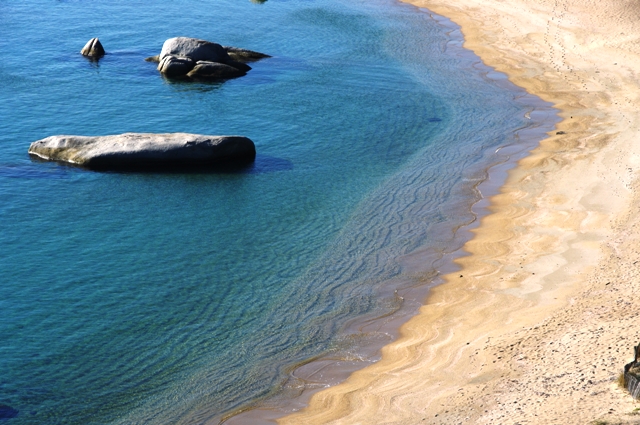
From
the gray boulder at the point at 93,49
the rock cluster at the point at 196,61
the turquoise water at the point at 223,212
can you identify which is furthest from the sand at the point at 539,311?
the gray boulder at the point at 93,49

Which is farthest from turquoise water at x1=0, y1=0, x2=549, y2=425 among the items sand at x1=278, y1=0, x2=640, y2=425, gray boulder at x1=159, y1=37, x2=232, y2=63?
gray boulder at x1=159, y1=37, x2=232, y2=63

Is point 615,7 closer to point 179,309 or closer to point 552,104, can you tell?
point 552,104

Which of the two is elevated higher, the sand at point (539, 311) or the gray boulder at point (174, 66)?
the gray boulder at point (174, 66)

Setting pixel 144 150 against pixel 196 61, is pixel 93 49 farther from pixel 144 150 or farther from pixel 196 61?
pixel 144 150

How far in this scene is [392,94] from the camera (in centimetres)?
3856

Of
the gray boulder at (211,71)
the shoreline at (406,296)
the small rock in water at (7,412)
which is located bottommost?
the small rock in water at (7,412)

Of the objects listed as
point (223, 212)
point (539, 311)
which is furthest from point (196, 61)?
point (539, 311)

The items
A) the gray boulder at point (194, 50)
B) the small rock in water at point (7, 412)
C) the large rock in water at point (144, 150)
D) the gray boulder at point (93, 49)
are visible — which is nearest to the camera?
the small rock in water at point (7, 412)

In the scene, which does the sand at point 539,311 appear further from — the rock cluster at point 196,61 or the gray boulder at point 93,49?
the gray boulder at point 93,49

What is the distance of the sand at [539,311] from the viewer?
15070mm

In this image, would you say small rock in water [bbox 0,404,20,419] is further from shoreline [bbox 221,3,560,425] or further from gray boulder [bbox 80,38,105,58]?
gray boulder [bbox 80,38,105,58]

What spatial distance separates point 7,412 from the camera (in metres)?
16.3

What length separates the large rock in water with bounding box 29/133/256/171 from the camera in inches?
1156

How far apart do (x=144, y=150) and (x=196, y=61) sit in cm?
1328
